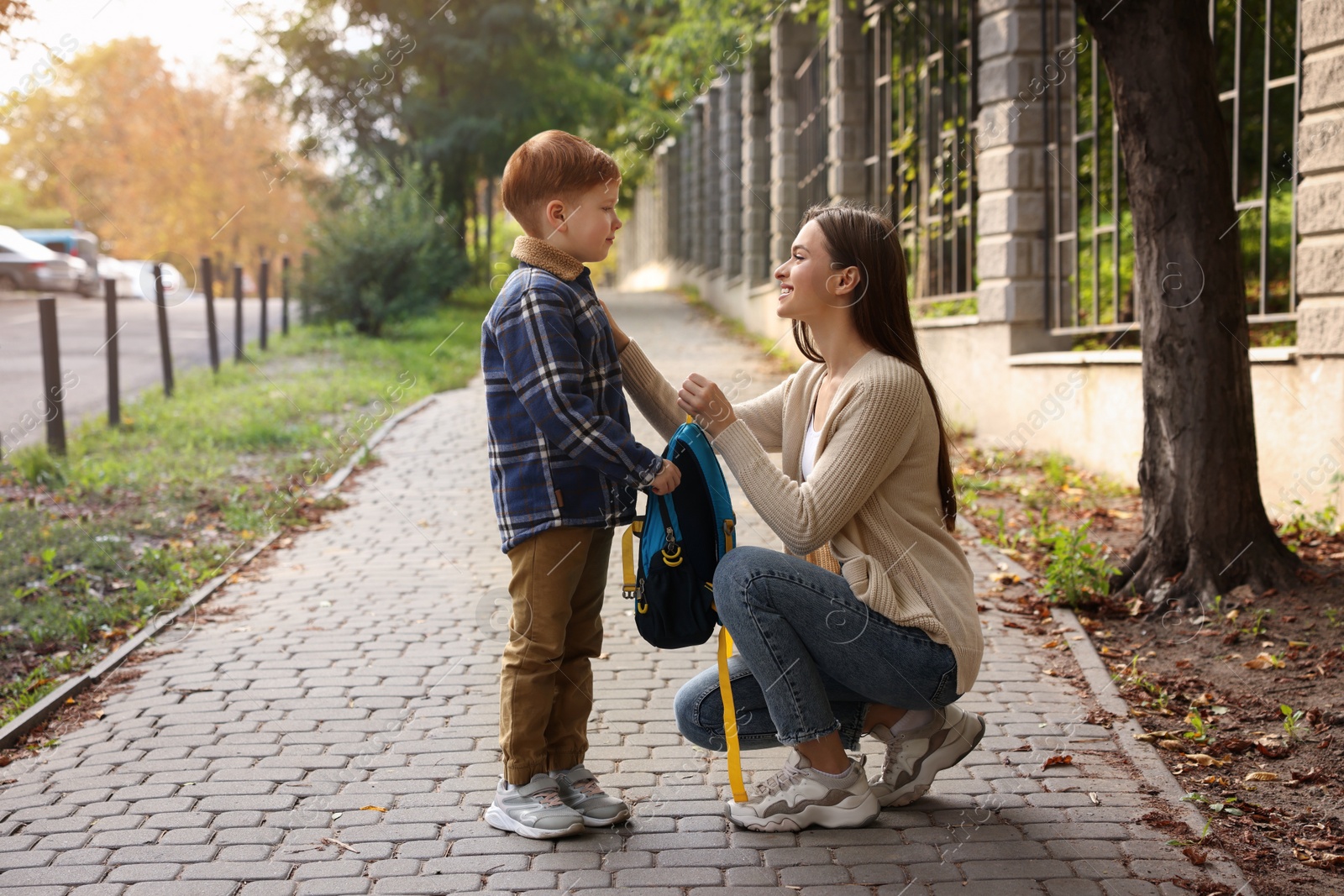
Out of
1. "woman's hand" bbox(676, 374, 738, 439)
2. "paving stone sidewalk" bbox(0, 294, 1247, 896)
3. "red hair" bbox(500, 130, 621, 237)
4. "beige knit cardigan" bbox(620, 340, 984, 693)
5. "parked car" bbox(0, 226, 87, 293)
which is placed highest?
"parked car" bbox(0, 226, 87, 293)

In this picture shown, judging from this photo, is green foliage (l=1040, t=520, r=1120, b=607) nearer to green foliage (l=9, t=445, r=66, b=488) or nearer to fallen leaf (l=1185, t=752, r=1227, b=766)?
fallen leaf (l=1185, t=752, r=1227, b=766)

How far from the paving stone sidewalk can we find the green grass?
2.07 ft

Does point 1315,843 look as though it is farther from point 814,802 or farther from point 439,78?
point 439,78

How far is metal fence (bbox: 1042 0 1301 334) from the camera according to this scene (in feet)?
27.8

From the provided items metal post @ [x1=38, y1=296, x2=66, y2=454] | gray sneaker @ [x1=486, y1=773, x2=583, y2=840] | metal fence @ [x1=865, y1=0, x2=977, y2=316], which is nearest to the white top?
gray sneaker @ [x1=486, y1=773, x2=583, y2=840]

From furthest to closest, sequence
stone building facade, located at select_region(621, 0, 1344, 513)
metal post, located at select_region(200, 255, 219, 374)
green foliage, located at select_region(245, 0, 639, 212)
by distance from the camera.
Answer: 1. green foliage, located at select_region(245, 0, 639, 212)
2. metal post, located at select_region(200, 255, 219, 374)
3. stone building facade, located at select_region(621, 0, 1344, 513)

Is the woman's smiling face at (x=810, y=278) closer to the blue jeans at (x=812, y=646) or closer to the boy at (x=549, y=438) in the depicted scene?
the boy at (x=549, y=438)

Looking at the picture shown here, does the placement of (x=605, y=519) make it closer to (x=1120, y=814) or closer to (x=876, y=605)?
(x=876, y=605)

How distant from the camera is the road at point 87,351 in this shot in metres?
12.8

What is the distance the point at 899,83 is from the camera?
13.3m

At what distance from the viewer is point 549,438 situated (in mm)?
3254

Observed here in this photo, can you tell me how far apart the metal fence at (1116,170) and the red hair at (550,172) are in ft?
17.9

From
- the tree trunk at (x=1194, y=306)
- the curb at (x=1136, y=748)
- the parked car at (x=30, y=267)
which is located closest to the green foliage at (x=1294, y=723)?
the curb at (x=1136, y=748)

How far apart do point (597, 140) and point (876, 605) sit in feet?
81.1
